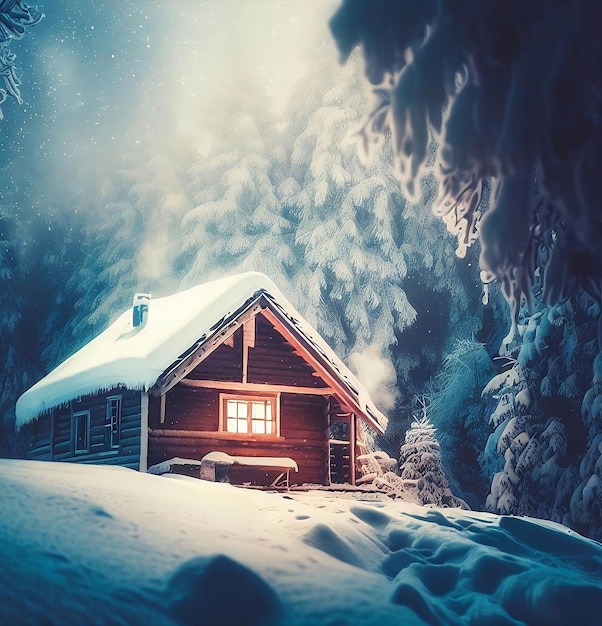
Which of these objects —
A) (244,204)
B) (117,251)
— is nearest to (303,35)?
(244,204)

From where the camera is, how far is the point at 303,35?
42812 mm

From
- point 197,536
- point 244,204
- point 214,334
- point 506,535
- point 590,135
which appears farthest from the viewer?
point 244,204

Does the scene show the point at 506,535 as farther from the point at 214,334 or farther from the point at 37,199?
the point at 37,199

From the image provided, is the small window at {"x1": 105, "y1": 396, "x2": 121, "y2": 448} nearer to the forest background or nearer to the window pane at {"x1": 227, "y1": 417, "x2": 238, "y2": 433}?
the window pane at {"x1": 227, "y1": 417, "x2": 238, "y2": 433}

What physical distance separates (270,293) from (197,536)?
442 inches

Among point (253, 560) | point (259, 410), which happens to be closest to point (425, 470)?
point (259, 410)

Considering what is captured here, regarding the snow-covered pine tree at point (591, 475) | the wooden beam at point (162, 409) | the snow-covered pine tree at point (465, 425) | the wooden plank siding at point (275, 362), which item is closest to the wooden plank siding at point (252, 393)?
the wooden plank siding at point (275, 362)

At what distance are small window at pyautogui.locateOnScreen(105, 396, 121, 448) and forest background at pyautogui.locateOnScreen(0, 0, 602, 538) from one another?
52.8 feet

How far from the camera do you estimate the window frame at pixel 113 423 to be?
20.2 metres

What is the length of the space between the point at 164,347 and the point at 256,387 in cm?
274

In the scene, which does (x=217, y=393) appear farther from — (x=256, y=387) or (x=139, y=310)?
(x=139, y=310)

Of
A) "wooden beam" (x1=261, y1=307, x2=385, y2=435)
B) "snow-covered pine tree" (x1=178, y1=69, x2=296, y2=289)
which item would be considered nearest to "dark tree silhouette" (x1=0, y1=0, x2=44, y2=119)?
"wooden beam" (x1=261, y1=307, x2=385, y2=435)

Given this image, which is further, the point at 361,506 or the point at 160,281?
the point at 160,281

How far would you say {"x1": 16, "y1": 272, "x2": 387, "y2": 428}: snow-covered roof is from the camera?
18859 mm
